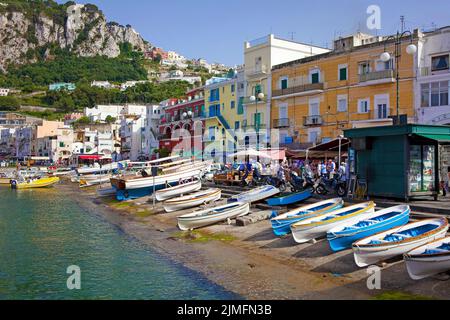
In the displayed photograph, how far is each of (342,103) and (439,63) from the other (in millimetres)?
8973

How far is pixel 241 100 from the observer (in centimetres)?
5300

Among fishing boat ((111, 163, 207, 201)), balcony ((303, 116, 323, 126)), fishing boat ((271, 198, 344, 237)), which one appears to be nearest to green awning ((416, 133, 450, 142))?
fishing boat ((271, 198, 344, 237))

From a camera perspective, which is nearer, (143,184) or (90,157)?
(143,184)

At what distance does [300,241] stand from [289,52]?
36.6 metres

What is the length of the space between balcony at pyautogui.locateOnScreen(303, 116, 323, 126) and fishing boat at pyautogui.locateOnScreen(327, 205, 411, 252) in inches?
1061

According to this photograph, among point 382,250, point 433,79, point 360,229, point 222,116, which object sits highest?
point 433,79

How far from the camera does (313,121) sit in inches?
1686

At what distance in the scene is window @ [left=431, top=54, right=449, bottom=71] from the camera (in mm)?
33184

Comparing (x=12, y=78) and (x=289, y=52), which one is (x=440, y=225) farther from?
(x=12, y=78)

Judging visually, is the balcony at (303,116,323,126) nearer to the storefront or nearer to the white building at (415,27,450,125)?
the white building at (415,27,450,125)

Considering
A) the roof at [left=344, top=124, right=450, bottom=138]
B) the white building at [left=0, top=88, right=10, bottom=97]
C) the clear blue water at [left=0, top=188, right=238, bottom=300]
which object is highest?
the white building at [left=0, top=88, right=10, bottom=97]

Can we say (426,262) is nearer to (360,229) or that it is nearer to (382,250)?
(382,250)

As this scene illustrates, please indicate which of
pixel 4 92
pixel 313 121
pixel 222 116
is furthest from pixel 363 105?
pixel 4 92

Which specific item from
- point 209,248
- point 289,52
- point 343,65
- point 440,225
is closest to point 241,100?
point 289,52
